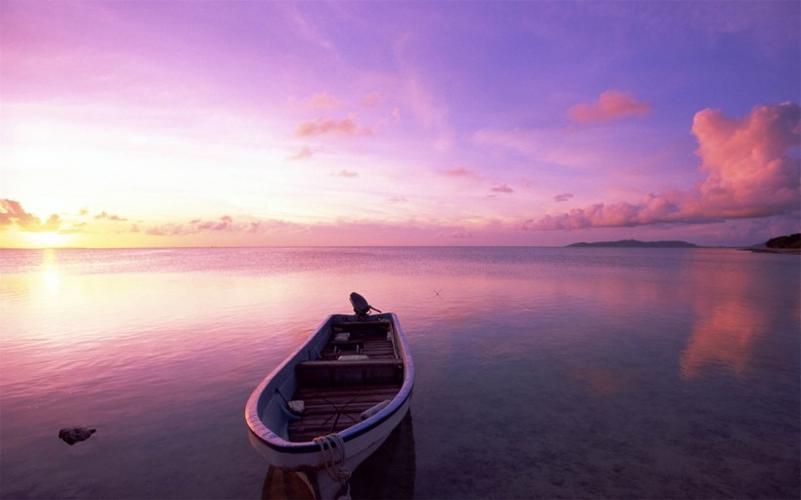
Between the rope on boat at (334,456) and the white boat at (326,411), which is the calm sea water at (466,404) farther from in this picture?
the rope on boat at (334,456)

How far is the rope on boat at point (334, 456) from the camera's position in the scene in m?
7.13

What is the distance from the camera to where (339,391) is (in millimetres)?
11930

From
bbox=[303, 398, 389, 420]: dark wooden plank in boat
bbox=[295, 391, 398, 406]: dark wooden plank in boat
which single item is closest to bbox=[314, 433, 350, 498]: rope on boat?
bbox=[303, 398, 389, 420]: dark wooden plank in boat

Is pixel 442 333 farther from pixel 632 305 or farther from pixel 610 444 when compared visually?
pixel 632 305

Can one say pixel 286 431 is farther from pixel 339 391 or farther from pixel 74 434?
pixel 74 434

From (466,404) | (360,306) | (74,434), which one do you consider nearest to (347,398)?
(466,404)

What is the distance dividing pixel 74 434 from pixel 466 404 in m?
12.4

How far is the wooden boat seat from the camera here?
1239 cm

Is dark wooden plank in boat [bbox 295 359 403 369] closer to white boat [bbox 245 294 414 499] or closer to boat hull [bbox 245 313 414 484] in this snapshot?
white boat [bbox 245 294 414 499]

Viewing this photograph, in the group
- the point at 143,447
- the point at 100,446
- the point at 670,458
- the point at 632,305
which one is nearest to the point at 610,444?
the point at 670,458

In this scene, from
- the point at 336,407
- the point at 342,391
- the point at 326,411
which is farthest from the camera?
the point at 342,391

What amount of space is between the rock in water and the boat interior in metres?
6.44

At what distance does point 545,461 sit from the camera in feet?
35.1

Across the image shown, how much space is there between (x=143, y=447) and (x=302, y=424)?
5.41m
